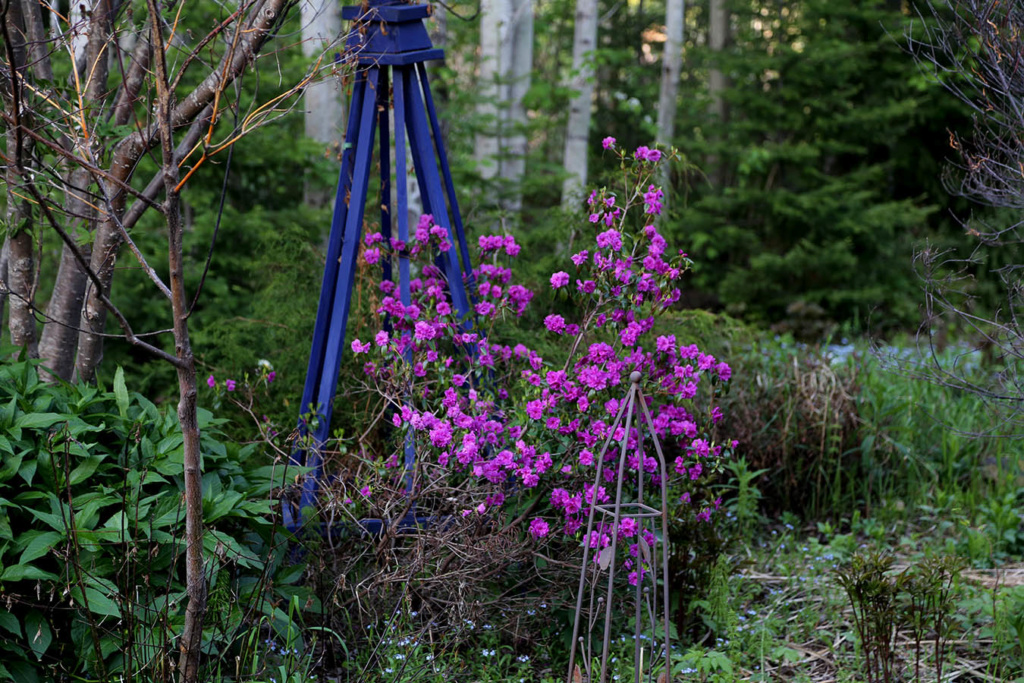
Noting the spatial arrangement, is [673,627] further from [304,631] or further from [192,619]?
[192,619]

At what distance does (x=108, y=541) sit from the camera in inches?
88.4

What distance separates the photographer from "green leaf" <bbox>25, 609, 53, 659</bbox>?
2.10m

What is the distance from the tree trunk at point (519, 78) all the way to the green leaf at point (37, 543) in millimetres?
5330

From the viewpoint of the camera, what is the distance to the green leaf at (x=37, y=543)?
2.12 metres

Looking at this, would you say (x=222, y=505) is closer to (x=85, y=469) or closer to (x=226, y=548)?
(x=226, y=548)

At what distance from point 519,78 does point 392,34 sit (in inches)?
179

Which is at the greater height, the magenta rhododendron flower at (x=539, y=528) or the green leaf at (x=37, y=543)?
the magenta rhododendron flower at (x=539, y=528)

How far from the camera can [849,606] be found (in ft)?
10.8

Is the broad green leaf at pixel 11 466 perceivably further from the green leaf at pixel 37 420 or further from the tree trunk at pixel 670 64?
the tree trunk at pixel 670 64

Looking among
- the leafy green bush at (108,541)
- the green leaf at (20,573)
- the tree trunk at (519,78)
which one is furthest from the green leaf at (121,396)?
the tree trunk at (519,78)

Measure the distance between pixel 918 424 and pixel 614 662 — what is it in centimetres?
262

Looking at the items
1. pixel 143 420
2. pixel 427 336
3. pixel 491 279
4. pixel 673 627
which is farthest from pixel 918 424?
pixel 143 420

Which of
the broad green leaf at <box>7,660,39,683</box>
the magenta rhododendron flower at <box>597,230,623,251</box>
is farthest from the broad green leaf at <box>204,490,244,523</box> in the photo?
the magenta rhododendron flower at <box>597,230,623,251</box>

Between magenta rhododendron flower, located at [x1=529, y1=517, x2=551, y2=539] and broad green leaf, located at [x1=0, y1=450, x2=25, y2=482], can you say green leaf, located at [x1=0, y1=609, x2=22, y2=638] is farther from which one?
magenta rhododendron flower, located at [x1=529, y1=517, x2=551, y2=539]
